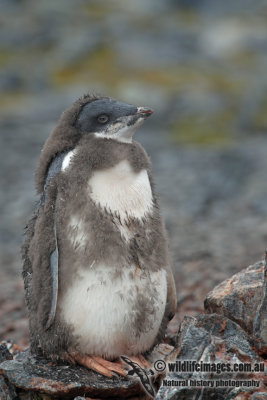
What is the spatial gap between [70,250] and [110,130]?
844mm

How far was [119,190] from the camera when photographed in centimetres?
437

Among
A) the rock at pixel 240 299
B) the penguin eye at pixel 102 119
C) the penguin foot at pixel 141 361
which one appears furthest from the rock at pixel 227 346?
the penguin eye at pixel 102 119

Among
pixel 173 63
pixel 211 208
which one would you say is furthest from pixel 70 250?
pixel 173 63

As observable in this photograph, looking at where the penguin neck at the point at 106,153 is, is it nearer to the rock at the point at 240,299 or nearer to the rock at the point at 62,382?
the rock at the point at 240,299

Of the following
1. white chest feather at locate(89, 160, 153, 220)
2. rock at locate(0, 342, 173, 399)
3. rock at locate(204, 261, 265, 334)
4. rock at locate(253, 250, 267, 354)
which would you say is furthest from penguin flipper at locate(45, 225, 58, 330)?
rock at locate(253, 250, 267, 354)

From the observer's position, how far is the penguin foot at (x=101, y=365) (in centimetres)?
433

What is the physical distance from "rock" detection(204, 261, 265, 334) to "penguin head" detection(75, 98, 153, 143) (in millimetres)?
1270

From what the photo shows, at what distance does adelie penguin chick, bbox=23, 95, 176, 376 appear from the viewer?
14.1ft

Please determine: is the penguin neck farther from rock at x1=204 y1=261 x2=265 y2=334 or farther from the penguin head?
rock at x1=204 y1=261 x2=265 y2=334

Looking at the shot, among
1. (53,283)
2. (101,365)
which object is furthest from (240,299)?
(53,283)

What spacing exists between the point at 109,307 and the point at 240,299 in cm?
92

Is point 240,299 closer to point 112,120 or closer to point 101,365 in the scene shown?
point 101,365

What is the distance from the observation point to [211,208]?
44.6 feet

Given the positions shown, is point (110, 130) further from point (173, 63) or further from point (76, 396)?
point (173, 63)
